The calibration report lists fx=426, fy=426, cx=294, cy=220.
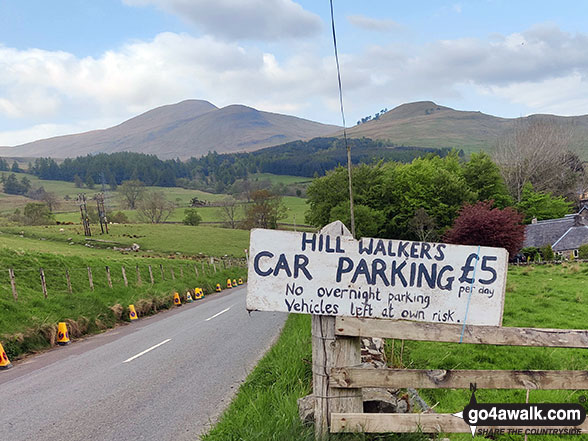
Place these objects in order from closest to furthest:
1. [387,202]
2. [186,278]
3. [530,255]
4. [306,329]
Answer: [306,329] → [186,278] → [530,255] → [387,202]

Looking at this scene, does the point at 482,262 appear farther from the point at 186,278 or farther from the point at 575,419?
the point at 186,278

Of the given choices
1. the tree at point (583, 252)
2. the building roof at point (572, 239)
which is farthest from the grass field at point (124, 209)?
the tree at point (583, 252)

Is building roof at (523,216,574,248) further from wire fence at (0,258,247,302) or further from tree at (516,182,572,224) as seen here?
wire fence at (0,258,247,302)

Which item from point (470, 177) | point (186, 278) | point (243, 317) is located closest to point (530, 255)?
point (470, 177)

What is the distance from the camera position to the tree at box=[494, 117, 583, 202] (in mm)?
74375

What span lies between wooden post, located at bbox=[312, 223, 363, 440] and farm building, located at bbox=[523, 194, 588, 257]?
173ft

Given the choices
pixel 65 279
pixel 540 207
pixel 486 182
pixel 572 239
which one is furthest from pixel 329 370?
pixel 540 207

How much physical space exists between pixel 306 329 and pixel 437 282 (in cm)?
521

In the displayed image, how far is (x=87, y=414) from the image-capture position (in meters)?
6.19

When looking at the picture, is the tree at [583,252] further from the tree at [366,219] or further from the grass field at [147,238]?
the grass field at [147,238]

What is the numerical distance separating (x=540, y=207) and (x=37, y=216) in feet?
278

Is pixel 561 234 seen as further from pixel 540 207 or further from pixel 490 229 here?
A: pixel 490 229

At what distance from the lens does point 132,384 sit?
759 centimetres

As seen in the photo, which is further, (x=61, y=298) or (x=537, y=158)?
(x=537, y=158)
